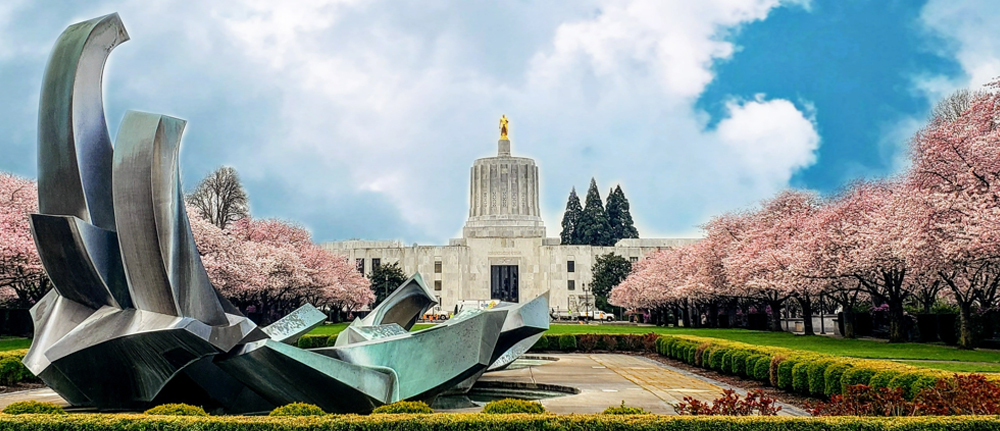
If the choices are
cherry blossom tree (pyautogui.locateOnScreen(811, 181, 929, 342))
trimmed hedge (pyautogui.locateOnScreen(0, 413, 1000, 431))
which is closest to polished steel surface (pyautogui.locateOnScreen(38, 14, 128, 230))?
trimmed hedge (pyautogui.locateOnScreen(0, 413, 1000, 431))

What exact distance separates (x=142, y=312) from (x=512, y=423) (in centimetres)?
540

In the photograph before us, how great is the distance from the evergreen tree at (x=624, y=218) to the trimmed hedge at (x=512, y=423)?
101 meters

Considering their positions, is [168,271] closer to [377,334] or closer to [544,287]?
[377,334]

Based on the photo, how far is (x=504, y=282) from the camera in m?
98.2

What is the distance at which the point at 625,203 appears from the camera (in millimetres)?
110625

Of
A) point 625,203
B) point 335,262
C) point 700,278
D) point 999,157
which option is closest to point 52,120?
point 999,157

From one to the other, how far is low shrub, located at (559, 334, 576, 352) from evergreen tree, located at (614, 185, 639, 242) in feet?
258

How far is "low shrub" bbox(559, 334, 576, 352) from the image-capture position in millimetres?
31047

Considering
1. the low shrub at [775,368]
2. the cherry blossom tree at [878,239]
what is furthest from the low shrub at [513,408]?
the cherry blossom tree at [878,239]

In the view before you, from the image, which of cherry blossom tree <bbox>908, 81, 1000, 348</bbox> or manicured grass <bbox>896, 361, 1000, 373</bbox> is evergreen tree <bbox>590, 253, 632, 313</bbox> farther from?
manicured grass <bbox>896, 361, 1000, 373</bbox>

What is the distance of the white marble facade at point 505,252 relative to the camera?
96250mm

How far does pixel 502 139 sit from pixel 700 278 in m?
56.4

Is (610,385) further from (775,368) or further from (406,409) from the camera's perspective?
(406,409)

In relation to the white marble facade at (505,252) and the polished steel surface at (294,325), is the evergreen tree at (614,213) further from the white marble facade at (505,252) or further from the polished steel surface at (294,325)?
the polished steel surface at (294,325)
